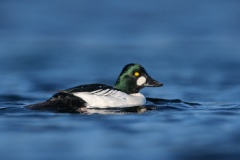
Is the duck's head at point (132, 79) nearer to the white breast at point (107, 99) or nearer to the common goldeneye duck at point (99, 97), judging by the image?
the common goldeneye duck at point (99, 97)

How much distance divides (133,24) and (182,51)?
6.17m

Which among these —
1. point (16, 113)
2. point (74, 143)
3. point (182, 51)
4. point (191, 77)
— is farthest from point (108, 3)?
point (74, 143)

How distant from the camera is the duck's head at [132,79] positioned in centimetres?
1602

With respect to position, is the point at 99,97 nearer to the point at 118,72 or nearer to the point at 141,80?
the point at 141,80

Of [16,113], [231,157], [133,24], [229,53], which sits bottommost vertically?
[231,157]

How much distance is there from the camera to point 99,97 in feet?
49.6

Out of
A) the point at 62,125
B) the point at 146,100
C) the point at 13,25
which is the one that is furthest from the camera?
the point at 13,25

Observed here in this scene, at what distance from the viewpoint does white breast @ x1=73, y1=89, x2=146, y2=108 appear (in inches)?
591

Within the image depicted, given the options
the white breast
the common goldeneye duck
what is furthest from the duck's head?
the white breast

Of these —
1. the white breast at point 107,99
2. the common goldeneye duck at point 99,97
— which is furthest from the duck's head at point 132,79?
the white breast at point 107,99

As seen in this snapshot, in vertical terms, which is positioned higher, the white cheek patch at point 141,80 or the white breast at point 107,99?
the white cheek patch at point 141,80

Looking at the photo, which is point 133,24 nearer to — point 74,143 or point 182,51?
point 182,51

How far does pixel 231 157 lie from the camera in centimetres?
1182

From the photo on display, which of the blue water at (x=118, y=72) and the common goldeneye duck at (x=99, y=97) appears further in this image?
the common goldeneye duck at (x=99, y=97)
